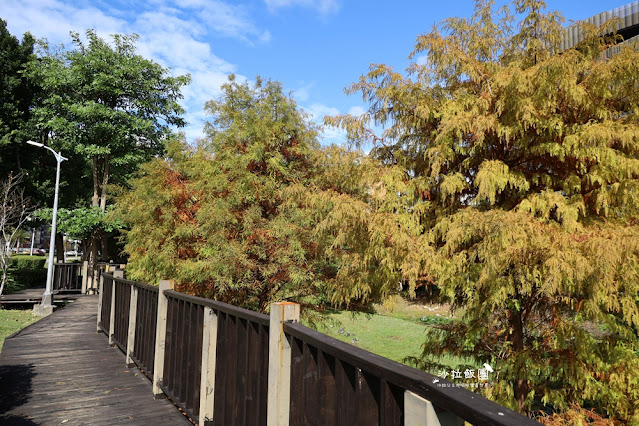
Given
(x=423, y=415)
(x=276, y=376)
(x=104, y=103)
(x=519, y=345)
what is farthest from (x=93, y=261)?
(x=423, y=415)

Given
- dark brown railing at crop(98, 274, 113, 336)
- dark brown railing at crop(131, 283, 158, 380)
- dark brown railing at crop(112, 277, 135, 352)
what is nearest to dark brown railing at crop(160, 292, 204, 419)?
dark brown railing at crop(131, 283, 158, 380)

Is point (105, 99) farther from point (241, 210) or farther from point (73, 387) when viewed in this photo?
point (73, 387)

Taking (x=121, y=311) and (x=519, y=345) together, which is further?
(x=121, y=311)

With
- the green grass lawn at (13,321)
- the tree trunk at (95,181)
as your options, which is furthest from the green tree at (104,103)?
the green grass lawn at (13,321)

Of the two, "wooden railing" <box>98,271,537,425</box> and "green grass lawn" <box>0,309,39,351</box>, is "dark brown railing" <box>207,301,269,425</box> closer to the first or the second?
"wooden railing" <box>98,271,537,425</box>

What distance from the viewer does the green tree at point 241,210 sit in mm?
9781

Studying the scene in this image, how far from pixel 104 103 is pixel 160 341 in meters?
21.3

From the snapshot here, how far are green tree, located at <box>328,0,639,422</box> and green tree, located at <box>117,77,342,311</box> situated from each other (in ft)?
12.6

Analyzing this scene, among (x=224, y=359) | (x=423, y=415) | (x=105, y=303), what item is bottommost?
(x=105, y=303)

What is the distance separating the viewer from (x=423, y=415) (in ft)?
4.26

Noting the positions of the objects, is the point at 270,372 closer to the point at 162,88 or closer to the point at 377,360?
the point at 377,360

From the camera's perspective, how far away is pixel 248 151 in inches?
411

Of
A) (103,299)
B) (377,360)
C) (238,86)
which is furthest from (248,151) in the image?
(377,360)

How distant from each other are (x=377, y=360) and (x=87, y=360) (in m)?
6.01
